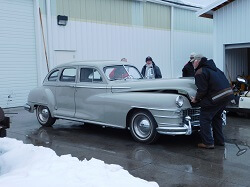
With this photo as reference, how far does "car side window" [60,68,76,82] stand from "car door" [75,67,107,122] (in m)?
0.28

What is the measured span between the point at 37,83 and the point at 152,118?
25.9 feet

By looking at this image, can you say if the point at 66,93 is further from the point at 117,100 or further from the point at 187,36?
the point at 187,36

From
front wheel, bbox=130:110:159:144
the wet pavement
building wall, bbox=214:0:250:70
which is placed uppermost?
building wall, bbox=214:0:250:70

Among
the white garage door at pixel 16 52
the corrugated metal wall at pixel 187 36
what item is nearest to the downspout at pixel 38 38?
the white garage door at pixel 16 52

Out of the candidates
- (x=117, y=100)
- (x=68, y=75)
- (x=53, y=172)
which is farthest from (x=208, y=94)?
(x=68, y=75)

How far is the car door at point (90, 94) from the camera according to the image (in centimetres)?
Answer: 736

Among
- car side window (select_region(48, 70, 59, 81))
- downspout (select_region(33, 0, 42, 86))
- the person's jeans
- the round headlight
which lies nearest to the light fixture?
downspout (select_region(33, 0, 42, 86))

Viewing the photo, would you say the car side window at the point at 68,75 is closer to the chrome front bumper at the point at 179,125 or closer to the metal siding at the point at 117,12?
the chrome front bumper at the point at 179,125

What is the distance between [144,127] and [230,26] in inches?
257

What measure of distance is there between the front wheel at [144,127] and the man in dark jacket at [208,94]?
3.05 feet

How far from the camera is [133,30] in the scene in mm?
16344

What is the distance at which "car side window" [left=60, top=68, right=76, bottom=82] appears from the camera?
26.9 feet

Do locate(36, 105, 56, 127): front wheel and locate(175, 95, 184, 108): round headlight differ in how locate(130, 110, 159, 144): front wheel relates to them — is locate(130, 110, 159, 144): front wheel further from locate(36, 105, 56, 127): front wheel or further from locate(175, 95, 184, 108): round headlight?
locate(36, 105, 56, 127): front wheel

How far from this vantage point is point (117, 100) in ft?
22.9
